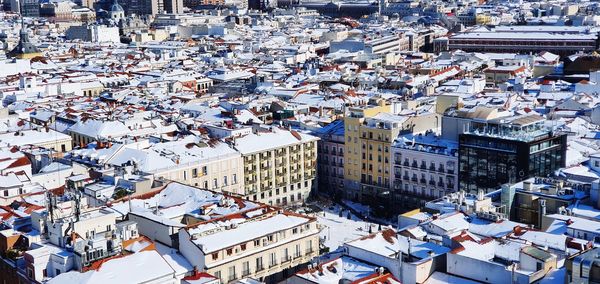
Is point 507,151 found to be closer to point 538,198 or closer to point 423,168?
point 538,198

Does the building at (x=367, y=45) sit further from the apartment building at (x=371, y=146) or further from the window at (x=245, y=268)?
the window at (x=245, y=268)

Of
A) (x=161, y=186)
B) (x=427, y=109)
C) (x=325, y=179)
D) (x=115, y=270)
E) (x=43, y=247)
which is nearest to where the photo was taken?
(x=115, y=270)

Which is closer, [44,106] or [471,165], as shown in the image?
[471,165]

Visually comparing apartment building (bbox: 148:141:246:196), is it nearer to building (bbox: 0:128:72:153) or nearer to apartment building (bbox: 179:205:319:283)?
building (bbox: 0:128:72:153)

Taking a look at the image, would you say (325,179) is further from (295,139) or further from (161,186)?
(161,186)

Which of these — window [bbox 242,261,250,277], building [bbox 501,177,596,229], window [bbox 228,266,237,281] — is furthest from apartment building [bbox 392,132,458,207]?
window [bbox 228,266,237,281]

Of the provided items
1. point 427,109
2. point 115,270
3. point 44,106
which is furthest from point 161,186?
point 44,106

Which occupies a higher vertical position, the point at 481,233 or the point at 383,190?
the point at 481,233

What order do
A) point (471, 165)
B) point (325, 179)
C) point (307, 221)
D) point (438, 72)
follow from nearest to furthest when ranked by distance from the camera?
point (307, 221) < point (471, 165) < point (325, 179) < point (438, 72)

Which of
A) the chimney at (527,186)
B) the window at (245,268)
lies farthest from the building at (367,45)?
the window at (245,268)
